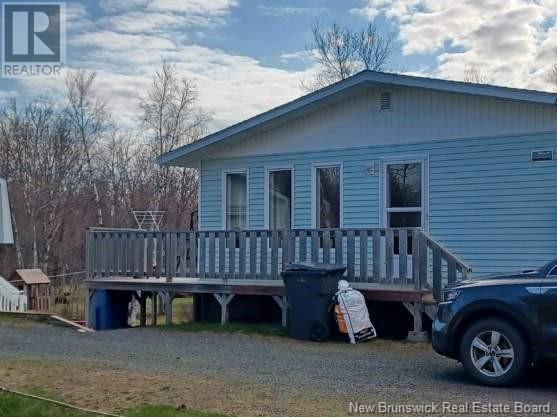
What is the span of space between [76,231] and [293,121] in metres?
21.0

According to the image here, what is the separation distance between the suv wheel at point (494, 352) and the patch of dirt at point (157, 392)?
183 centimetres

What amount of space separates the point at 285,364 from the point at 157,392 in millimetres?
2123

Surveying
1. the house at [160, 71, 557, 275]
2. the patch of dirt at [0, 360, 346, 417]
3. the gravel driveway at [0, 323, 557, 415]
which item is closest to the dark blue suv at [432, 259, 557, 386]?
the gravel driveway at [0, 323, 557, 415]

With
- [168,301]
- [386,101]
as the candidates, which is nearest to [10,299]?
[168,301]

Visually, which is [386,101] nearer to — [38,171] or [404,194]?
[404,194]

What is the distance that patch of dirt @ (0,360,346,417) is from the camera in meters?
6.12

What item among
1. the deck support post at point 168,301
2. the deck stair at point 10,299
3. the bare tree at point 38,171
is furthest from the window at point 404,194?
the bare tree at point 38,171

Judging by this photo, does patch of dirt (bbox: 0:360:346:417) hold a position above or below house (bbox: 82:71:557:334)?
below

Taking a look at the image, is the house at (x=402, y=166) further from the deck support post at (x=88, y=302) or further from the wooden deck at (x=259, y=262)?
the deck support post at (x=88, y=302)

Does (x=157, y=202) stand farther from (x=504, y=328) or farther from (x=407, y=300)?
(x=504, y=328)

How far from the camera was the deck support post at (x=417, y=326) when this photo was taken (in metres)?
10.4

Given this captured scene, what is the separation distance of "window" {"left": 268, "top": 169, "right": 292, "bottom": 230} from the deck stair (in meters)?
7.58

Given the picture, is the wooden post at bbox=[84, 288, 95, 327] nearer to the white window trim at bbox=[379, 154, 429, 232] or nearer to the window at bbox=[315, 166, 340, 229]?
the window at bbox=[315, 166, 340, 229]

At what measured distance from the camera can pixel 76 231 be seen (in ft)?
108
